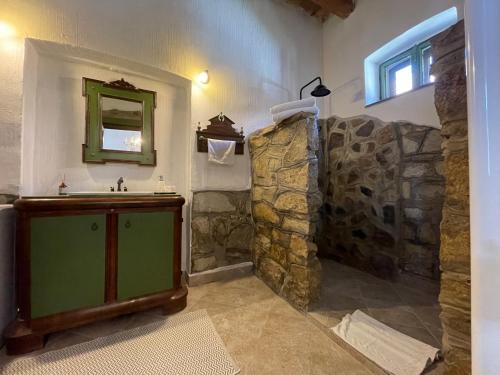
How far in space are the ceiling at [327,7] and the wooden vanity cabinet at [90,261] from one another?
2.85 m

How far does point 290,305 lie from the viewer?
5.40 feet

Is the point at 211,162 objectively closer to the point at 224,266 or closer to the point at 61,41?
the point at 224,266

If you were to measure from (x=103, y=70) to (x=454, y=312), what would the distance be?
273 cm

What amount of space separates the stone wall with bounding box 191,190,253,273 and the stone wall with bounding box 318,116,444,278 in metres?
1.14

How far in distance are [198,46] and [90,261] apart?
6.66ft

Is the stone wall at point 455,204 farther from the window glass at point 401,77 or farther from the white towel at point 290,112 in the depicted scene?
the window glass at point 401,77

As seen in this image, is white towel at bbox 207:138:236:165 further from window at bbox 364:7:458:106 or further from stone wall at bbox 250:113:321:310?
window at bbox 364:7:458:106

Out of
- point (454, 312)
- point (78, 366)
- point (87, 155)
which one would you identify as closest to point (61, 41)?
point (87, 155)

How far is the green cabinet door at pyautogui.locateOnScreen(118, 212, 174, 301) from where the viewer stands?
4.58ft

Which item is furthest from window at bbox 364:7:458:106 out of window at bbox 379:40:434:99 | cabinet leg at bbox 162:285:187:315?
cabinet leg at bbox 162:285:187:315

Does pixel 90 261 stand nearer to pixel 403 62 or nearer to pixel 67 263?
pixel 67 263

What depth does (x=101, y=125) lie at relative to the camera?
5.88ft

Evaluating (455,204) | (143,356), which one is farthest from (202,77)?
(143,356)

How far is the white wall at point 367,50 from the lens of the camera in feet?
6.21
